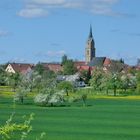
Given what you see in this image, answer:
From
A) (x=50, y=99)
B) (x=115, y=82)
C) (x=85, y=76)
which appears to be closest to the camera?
(x=50, y=99)

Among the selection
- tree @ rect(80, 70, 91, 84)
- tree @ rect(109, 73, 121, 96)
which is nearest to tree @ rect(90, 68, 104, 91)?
tree @ rect(109, 73, 121, 96)

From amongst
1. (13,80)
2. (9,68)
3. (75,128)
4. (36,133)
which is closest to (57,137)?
(36,133)

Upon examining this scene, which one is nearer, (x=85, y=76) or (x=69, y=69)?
(x=85, y=76)

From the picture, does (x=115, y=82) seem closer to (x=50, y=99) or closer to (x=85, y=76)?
(x=85, y=76)

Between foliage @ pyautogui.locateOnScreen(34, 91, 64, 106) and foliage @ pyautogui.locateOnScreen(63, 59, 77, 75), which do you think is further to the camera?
foliage @ pyautogui.locateOnScreen(63, 59, 77, 75)

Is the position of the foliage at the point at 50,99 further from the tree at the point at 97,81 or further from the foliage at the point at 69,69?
the foliage at the point at 69,69

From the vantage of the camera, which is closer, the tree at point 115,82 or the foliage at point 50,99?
the foliage at point 50,99

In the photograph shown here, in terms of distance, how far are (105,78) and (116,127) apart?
78.0 meters

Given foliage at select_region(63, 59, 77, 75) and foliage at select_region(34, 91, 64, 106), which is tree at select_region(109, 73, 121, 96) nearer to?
foliage at select_region(34, 91, 64, 106)

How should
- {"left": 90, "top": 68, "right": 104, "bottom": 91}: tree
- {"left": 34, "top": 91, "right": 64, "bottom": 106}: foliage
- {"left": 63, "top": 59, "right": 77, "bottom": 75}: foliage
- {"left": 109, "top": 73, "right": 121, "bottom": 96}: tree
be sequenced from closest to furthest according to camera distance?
{"left": 34, "top": 91, "right": 64, "bottom": 106}: foliage, {"left": 109, "top": 73, "right": 121, "bottom": 96}: tree, {"left": 90, "top": 68, "right": 104, "bottom": 91}: tree, {"left": 63, "top": 59, "right": 77, "bottom": 75}: foliage

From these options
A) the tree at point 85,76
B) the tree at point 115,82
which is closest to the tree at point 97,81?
the tree at point 115,82

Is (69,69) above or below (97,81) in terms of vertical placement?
above

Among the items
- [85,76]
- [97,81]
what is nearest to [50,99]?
[97,81]

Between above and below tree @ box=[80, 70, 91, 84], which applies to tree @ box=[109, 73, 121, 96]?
below
